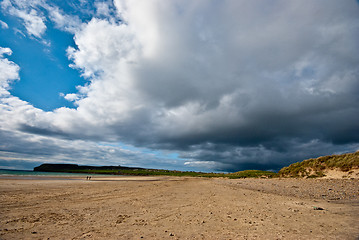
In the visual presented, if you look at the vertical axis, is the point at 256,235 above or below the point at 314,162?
below

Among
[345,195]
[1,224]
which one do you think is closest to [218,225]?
[1,224]

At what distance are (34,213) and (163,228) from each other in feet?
24.7

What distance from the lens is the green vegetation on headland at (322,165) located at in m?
22.7

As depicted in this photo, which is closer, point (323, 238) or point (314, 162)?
point (323, 238)

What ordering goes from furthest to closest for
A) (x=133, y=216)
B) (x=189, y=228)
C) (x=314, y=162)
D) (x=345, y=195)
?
(x=314, y=162) < (x=345, y=195) < (x=133, y=216) < (x=189, y=228)

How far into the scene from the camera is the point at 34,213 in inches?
374

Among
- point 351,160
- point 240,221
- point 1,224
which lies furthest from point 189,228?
point 351,160

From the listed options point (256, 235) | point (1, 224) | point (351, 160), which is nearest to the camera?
point (256, 235)

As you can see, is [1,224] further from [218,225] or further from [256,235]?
[256,235]

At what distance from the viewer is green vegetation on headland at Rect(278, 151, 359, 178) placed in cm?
2270

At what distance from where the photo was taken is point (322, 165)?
27.0 metres

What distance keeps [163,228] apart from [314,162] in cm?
3158

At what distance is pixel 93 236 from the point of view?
6246mm

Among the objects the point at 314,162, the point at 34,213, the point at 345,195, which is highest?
the point at 314,162
